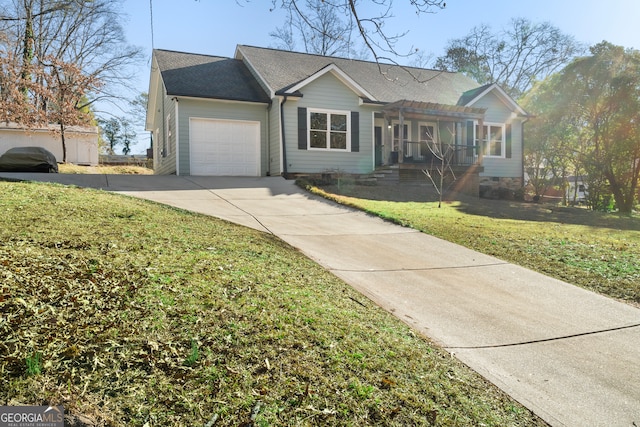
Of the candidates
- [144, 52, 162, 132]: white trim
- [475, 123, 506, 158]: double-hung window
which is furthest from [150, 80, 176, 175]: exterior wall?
[475, 123, 506, 158]: double-hung window

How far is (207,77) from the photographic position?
1606 cm

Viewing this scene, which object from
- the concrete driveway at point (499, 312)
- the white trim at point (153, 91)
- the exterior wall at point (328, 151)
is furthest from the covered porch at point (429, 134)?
the white trim at point (153, 91)

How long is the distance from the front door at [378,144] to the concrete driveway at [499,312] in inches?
341

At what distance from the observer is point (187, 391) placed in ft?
7.11

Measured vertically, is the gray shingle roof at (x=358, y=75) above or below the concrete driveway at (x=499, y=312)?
above

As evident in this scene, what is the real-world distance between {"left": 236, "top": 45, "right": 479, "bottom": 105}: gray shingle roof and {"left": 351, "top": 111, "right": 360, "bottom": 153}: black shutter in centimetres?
138

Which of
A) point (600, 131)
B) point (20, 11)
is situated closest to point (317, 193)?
point (600, 131)

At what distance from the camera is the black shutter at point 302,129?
1493 centimetres

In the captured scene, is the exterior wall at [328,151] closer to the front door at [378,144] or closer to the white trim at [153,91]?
the front door at [378,144]

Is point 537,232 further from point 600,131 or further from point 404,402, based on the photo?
point 600,131

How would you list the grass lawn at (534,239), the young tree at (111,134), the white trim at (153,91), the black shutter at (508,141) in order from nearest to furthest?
the grass lawn at (534,239), the white trim at (153,91), the black shutter at (508,141), the young tree at (111,134)

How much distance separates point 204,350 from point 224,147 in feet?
44.0

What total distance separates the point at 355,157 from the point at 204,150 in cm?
556

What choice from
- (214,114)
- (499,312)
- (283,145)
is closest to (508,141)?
(283,145)
